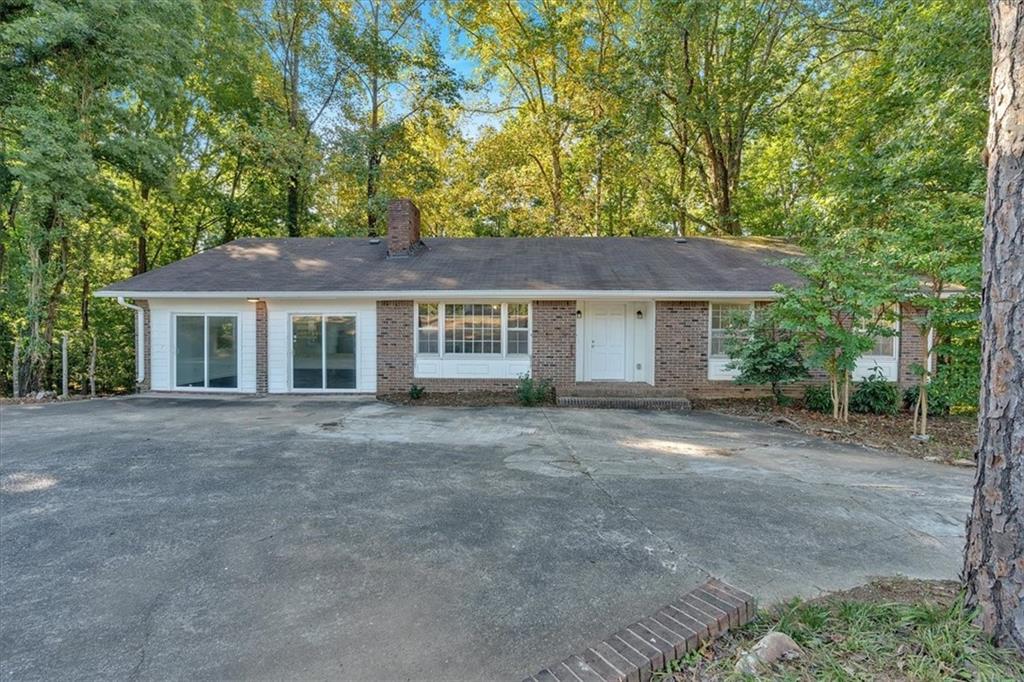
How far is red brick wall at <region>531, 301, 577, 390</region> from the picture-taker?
34.9 feet

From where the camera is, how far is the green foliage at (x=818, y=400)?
9250 mm

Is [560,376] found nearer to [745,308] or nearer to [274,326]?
[745,308]

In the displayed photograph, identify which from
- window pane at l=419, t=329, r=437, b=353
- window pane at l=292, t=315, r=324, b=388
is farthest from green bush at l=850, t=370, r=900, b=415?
window pane at l=292, t=315, r=324, b=388

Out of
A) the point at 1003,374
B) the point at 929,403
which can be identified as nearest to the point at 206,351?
the point at 1003,374

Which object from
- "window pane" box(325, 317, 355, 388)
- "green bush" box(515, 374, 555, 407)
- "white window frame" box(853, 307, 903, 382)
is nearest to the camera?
"green bush" box(515, 374, 555, 407)

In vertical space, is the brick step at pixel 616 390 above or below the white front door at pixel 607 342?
below

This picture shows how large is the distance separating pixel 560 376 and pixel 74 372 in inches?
512

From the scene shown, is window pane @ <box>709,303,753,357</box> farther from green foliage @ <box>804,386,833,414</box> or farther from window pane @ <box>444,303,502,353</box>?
window pane @ <box>444,303,502,353</box>

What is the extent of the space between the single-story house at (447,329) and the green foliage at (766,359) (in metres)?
0.97

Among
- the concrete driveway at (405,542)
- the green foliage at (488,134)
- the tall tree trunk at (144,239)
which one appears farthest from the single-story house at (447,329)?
the tall tree trunk at (144,239)

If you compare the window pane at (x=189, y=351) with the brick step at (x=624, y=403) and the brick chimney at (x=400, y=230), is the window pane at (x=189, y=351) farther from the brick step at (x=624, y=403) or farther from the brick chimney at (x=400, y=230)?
the brick step at (x=624, y=403)

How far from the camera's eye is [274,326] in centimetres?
1098

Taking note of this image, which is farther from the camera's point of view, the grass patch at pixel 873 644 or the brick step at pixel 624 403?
the brick step at pixel 624 403

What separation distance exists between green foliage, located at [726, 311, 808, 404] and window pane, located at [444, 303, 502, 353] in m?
5.10
